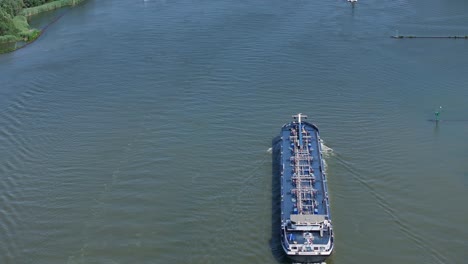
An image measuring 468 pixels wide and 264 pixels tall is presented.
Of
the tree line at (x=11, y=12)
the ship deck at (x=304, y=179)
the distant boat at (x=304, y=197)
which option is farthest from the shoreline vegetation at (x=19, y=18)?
the ship deck at (x=304, y=179)

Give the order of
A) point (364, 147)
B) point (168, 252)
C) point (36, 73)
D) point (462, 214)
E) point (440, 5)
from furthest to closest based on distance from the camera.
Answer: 1. point (440, 5)
2. point (36, 73)
3. point (364, 147)
4. point (462, 214)
5. point (168, 252)

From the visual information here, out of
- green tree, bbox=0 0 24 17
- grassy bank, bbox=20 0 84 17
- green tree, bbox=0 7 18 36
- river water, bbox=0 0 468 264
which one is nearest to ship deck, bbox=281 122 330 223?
river water, bbox=0 0 468 264

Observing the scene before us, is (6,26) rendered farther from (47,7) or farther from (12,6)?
(47,7)

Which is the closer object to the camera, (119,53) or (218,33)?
(119,53)

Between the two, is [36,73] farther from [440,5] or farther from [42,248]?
[440,5]

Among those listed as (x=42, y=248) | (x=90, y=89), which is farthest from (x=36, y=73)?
(x=42, y=248)
